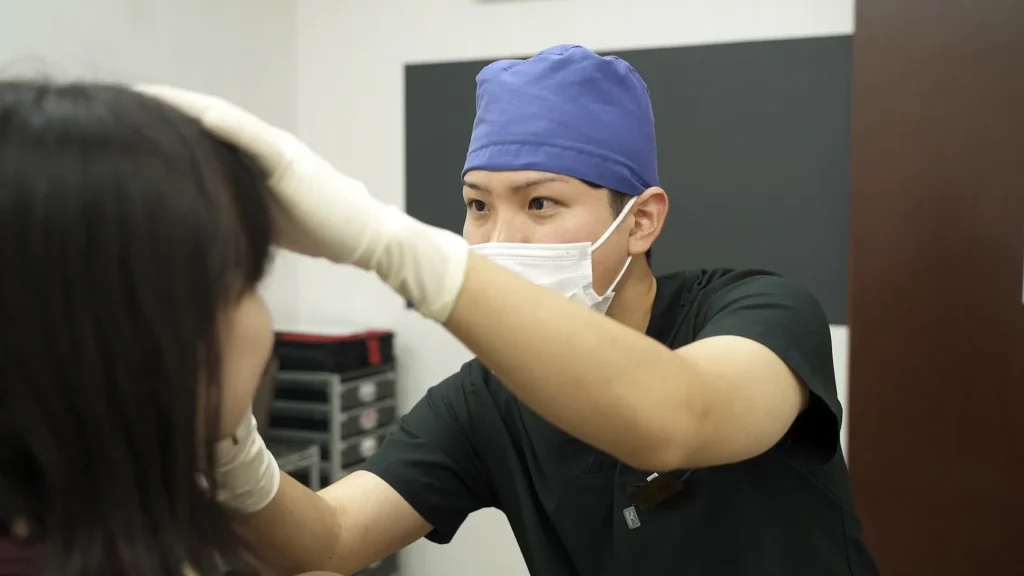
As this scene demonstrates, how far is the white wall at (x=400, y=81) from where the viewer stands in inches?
97.0

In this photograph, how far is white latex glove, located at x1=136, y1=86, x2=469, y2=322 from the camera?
65 cm

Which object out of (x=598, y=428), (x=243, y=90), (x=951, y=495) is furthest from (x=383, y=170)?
(x=598, y=428)

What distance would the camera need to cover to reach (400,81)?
8.77 ft

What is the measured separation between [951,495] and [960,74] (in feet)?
3.61

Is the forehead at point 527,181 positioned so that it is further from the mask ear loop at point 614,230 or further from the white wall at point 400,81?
the white wall at point 400,81

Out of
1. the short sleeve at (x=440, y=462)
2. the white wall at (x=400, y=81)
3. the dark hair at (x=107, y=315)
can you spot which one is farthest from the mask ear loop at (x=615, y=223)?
the white wall at (x=400, y=81)

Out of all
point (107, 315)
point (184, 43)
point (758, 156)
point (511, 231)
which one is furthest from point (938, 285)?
point (184, 43)

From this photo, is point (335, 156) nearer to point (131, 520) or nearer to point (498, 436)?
point (498, 436)

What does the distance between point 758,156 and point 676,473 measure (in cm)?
151

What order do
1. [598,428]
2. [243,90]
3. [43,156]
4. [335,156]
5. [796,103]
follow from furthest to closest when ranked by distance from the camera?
[335,156] < [243,90] < [796,103] < [598,428] < [43,156]

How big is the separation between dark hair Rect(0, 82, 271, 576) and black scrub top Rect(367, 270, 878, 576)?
0.56 m

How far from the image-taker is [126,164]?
0.55m

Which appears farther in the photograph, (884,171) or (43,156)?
(884,171)

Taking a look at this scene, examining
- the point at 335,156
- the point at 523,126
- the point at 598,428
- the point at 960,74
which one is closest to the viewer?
the point at 598,428
